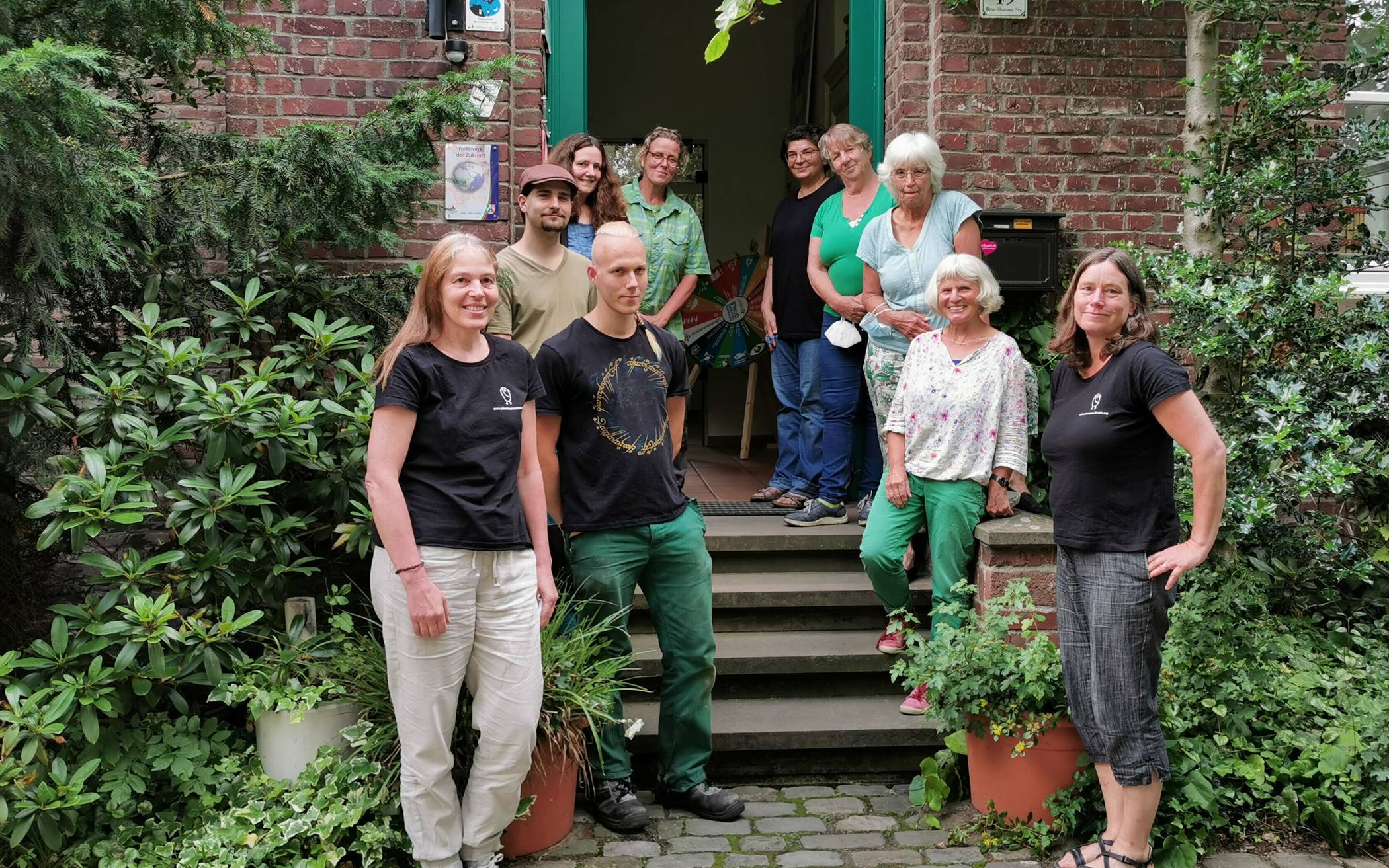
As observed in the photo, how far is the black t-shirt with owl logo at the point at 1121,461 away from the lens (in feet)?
10.4

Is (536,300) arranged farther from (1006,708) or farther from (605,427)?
(1006,708)

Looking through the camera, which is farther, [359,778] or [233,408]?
[233,408]

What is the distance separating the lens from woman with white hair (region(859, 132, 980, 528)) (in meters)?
4.63

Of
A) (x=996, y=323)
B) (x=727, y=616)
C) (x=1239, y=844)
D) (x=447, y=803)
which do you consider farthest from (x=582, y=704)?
(x=996, y=323)

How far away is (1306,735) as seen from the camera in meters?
3.73

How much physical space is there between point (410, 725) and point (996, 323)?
10.8 feet

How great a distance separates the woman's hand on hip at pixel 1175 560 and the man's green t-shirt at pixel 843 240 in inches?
86.0

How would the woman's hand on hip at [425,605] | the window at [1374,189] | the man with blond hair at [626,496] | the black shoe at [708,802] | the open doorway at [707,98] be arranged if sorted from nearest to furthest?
the woman's hand on hip at [425,605] → the man with blond hair at [626,496] → the black shoe at [708,802] → the window at [1374,189] → the open doorway at [707,98]

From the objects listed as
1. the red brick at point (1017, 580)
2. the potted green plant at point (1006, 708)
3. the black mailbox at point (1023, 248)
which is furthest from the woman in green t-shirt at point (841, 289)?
the potted green plant at point (1006, 708)

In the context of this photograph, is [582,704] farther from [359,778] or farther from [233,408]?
[233,408]

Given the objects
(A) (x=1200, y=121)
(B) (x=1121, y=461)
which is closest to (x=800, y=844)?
(B) (x=1121, y=461)

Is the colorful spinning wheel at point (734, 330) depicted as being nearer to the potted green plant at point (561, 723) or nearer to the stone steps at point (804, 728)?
the stone steps at point (804, 728)

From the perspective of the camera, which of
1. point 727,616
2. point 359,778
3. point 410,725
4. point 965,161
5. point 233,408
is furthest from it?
point 965,161

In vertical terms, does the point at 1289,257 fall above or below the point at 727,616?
above
